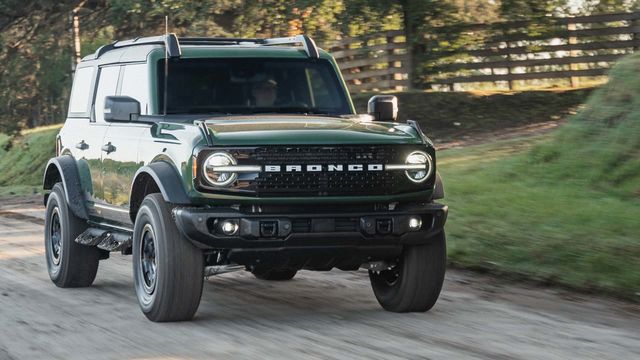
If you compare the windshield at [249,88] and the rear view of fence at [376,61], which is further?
the rear view of fence at [376,61]

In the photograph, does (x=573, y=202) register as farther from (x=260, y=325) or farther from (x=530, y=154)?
(x=260, y=325)

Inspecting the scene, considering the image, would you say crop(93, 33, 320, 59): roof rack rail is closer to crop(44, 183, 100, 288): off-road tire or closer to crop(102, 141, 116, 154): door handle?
crop(102, 141, 116, 154): door handle

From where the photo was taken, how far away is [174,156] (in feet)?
27.6

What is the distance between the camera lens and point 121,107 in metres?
9.15

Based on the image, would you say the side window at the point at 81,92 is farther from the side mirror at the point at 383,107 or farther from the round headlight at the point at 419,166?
Result: the round headlight at the point at 419,166

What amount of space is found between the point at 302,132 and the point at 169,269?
120 centimetres

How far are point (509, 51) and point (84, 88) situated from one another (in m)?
18.8

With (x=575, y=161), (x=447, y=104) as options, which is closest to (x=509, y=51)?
(x=447, y=104)

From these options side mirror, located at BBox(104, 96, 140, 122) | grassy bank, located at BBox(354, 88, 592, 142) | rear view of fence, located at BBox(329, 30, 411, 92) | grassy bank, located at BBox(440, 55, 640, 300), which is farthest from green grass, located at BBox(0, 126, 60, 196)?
side mirror, located at BBox(104, 96, 140, 122)

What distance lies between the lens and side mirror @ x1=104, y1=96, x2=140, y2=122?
360 inches

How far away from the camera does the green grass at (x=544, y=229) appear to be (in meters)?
10.0

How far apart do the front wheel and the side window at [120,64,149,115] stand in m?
2.30

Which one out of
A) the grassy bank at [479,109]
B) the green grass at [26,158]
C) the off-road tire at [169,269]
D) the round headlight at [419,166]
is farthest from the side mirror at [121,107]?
the green grass at [26,158]

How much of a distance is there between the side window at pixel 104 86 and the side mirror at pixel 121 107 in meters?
1.29
